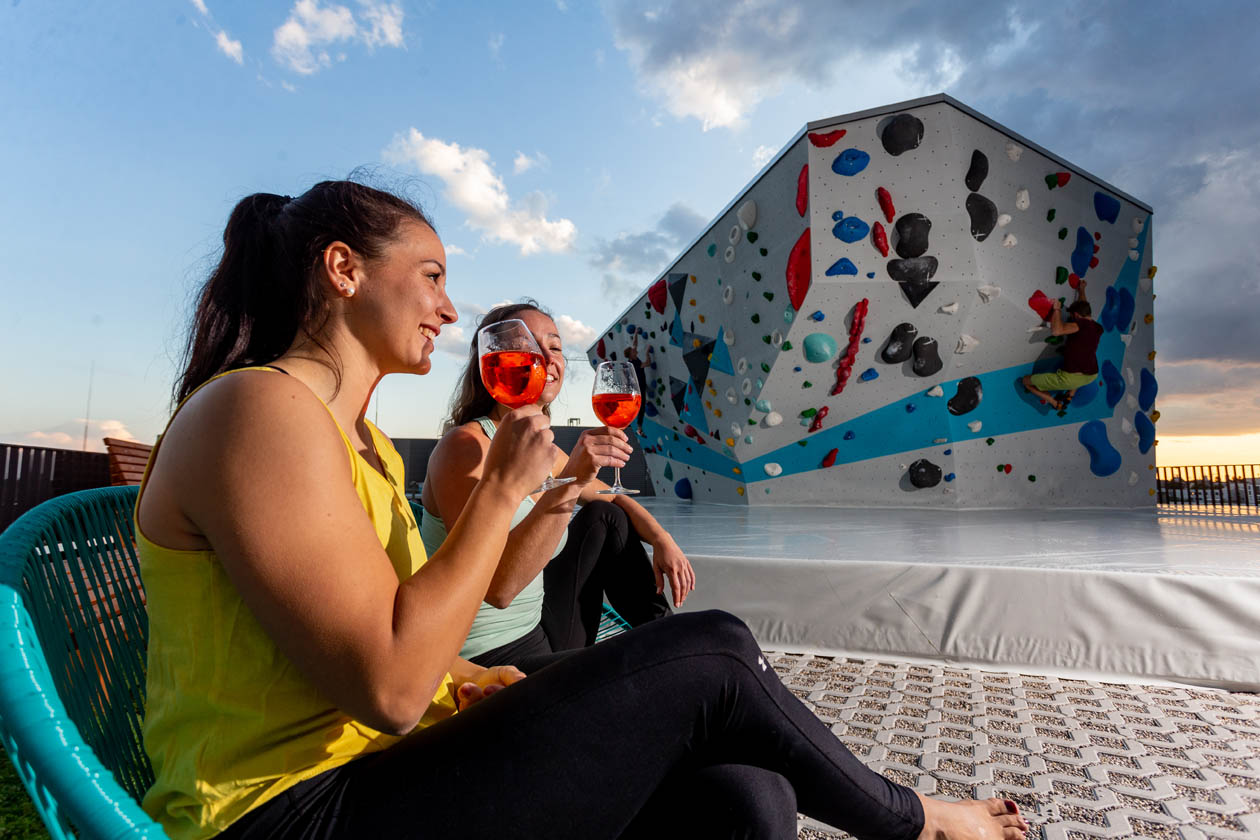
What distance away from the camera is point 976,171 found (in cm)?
571

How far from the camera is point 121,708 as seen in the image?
2.81 feet

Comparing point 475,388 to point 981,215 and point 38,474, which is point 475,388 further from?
point 981,215

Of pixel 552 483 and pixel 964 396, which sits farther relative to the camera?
pixel 964 396

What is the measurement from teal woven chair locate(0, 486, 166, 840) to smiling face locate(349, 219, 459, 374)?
1.59ft

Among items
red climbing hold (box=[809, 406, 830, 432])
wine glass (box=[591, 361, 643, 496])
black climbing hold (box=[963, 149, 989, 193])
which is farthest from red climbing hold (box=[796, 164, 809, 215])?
wine glass (box=[591, 361, 643, 496])

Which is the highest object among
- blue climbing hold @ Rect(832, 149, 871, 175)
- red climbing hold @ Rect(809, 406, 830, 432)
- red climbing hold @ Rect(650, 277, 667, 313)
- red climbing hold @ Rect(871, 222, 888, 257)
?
blue climbing hold @ Rect(832, 149, 871, 175)

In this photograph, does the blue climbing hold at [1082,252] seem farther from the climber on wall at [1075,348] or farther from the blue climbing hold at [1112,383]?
the blue climbing hold at [1112,383]

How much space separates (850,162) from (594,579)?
15.9 feet

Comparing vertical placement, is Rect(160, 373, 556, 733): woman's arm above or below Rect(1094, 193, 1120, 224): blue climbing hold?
below

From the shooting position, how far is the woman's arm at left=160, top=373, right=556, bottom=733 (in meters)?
0.65

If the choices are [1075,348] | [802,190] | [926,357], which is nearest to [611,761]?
[802,190]

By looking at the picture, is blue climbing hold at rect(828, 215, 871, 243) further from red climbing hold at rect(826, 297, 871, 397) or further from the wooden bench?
the wooden bench

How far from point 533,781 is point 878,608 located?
2.53 m

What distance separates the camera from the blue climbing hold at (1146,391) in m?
7.24
